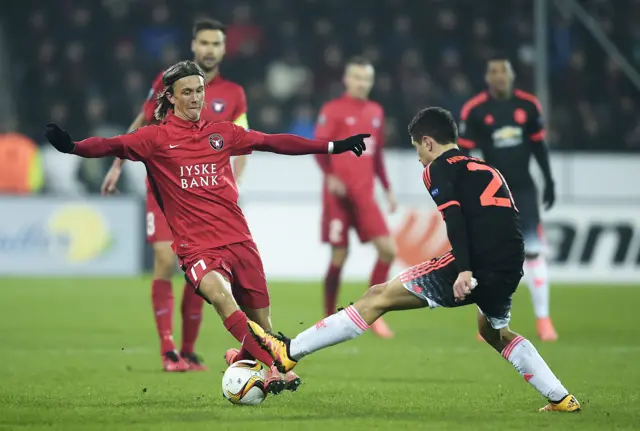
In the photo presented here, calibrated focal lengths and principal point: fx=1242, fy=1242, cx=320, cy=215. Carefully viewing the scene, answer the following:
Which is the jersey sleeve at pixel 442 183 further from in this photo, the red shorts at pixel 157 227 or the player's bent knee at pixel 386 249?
the player's bent knee at pixel 386 249

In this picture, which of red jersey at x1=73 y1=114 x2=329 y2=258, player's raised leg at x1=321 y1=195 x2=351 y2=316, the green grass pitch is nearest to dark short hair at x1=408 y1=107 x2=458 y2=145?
red jersey at x1=73 y1=114 x2=329 y2=258

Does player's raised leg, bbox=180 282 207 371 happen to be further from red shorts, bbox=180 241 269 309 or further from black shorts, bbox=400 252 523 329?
black shorts, bbox=400 252 523 329

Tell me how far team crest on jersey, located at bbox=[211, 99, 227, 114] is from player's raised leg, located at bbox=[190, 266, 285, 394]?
2.37 m

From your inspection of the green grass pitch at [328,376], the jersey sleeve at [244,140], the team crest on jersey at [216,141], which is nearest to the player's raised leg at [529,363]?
the green grass pitch at [328,376]

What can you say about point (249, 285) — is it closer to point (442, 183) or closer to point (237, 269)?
point (237, 269)

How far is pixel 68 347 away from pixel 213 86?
2.64 m

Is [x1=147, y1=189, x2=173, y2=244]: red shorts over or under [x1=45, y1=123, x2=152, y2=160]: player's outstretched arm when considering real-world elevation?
under

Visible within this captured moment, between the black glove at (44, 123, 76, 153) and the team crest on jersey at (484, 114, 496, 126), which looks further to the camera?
the team crest on jersey at (484, 114, 496, 126)

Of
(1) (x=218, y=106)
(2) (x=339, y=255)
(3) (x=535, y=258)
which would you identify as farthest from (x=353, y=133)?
(1) (x=218, y=106)

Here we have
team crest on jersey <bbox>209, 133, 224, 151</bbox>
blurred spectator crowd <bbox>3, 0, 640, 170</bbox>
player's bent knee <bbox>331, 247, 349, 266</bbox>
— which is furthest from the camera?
blurred spectator crowd <bbox>3, 0, 640, 170</bbox>

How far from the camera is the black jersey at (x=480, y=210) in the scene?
6277 millimetres

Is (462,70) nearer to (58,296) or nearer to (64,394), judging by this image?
(58,296)

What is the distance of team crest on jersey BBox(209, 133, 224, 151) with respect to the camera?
22.4ft

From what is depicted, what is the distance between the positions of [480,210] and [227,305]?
55.7 inches
